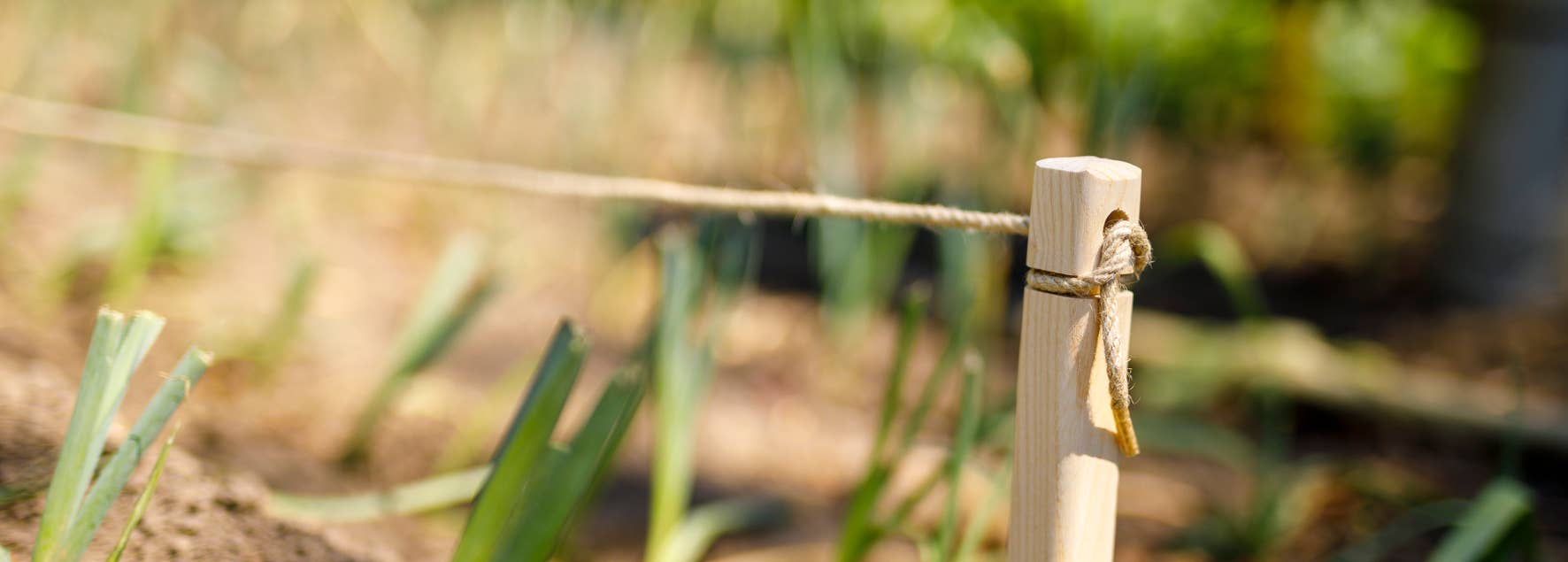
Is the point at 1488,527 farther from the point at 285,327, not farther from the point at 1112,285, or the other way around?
the point at 285,327

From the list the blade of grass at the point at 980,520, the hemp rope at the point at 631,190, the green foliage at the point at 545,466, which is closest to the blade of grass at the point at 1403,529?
the blade of grass at the point at 980,520

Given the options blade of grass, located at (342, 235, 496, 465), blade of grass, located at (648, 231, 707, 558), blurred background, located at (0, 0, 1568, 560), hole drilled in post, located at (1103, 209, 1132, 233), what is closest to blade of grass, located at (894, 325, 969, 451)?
blurred background, located at (0, 0, 1568, 560)

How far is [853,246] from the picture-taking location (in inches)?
72.3

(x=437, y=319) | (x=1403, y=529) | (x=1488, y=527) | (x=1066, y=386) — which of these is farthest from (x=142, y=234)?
(x=1403, y=529)

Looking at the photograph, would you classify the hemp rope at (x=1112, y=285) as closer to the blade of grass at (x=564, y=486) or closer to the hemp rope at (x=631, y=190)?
the hemp rope at (x=631, y=190)

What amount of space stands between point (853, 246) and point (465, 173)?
85cm

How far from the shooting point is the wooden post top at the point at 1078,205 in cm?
57

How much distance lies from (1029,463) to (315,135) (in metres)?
2.35

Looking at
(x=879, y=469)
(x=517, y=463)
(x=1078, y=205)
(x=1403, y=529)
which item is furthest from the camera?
(x=1403, y=529)

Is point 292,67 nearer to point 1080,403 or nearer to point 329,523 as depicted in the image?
point 329,523

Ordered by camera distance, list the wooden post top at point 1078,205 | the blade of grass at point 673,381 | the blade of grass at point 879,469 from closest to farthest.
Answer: the wooden post top at point 1078,205
the blade of grass at point 879,469
the blade of grass at point 673,381

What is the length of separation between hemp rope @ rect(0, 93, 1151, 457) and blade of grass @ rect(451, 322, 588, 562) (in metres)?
0.22

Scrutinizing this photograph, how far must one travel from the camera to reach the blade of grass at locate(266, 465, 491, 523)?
3.08 ft

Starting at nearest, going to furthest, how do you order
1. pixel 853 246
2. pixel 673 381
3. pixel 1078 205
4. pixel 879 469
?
pixel 1078 205 < pixel 879 469 < pixel 673 381 < pixel 853 246
